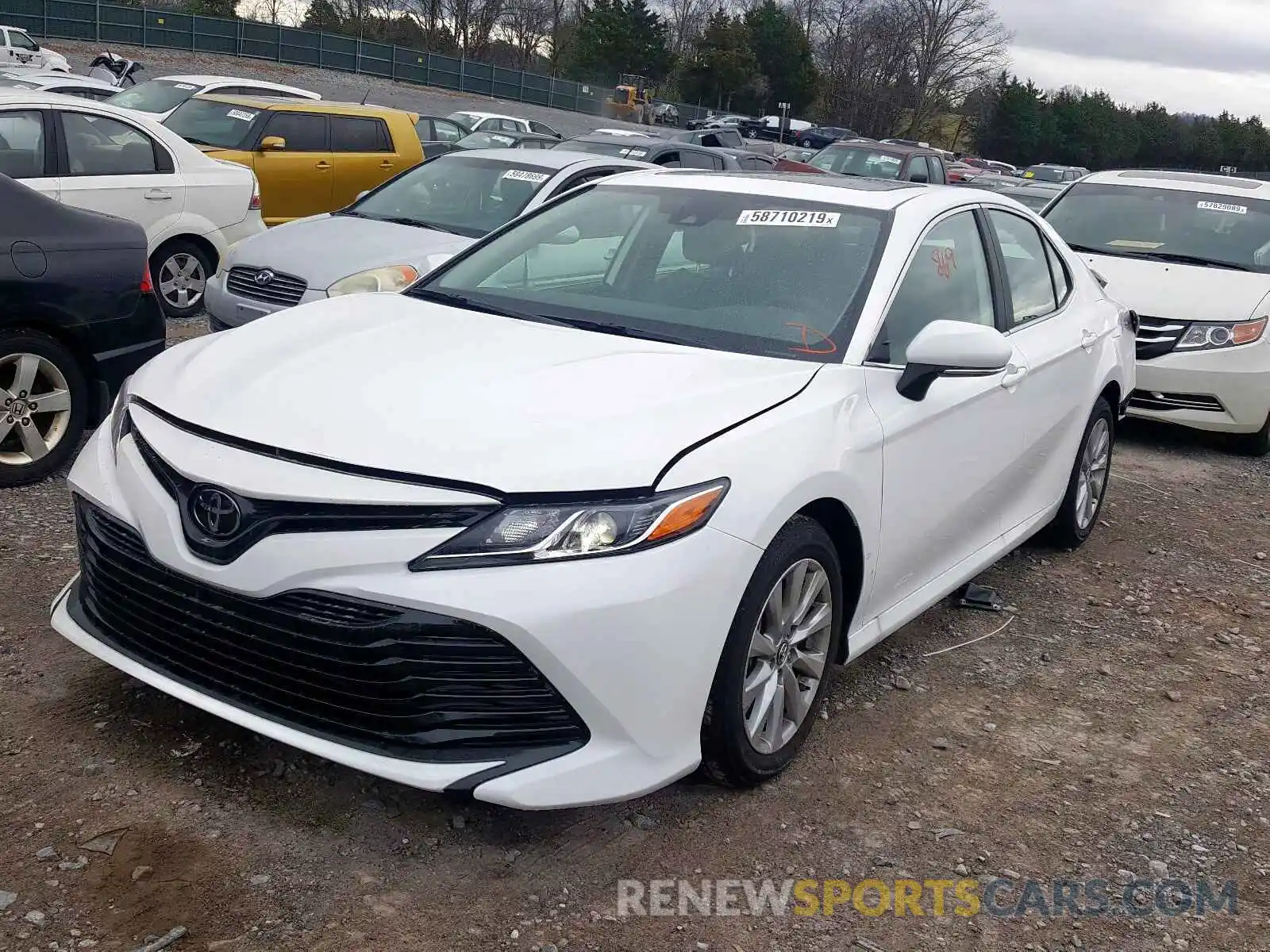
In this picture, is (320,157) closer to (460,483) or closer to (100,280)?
(100,280)

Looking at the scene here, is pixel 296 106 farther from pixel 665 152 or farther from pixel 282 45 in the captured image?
pixel 282 45

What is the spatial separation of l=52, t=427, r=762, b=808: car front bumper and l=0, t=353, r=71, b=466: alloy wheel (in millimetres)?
2572

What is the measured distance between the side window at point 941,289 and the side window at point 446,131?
1887cm

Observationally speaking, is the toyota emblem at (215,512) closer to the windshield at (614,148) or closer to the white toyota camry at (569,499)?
the white toyota camry at (569,499)

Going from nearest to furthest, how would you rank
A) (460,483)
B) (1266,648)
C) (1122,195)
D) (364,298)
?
1. (460,483)
2. (364,298)
3. (1266,648)
4. (1122,195)

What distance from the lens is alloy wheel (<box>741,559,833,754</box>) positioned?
3270mm

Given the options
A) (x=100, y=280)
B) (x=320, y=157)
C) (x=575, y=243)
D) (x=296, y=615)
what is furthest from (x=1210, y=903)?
(x=320, y=157)

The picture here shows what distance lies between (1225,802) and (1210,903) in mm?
612

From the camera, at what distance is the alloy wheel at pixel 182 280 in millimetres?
9344

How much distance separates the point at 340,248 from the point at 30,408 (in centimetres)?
289

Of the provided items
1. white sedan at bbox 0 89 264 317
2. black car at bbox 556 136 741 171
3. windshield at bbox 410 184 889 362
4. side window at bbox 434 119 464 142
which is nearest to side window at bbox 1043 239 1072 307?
windshield at bbox 410 184 889 362

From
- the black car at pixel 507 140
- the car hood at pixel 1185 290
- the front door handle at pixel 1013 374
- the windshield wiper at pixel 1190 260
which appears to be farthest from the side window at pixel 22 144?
the black car at pixel 507 140

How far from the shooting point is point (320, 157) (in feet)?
39.9

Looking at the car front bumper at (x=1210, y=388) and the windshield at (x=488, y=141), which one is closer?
the car front bumper at (x=1210, y=388)
